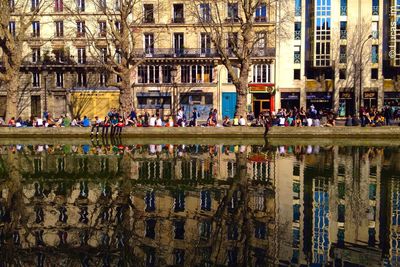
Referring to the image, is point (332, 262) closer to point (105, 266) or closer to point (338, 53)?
point (105, 266)

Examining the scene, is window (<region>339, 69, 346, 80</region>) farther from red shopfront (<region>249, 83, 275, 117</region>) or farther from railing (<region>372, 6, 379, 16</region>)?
red shopfront (<region>249, 83, 275, 117</region>)

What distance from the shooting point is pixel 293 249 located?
10.5 meters

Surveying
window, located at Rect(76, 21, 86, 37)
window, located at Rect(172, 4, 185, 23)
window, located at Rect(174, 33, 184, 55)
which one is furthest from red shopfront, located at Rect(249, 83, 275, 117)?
window, located at Rect(76, 21, 86, 37)

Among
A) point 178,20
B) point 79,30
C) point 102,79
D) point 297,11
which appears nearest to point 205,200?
point 102,79

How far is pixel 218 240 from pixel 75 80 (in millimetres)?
45585

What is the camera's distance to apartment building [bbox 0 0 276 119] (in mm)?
53000

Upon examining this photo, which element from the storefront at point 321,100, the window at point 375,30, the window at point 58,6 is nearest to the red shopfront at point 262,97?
the storefront at point 321,100

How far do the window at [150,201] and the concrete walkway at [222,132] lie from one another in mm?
18961

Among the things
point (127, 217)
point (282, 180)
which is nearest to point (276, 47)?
point (282, 180)

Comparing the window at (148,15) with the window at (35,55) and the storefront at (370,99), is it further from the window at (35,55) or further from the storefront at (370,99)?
the storefront at (370,99)

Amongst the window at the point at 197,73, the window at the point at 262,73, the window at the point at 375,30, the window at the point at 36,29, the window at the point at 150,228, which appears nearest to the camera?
the window at the point at 150,228

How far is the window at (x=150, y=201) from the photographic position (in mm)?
13863

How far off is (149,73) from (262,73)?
40.8ft

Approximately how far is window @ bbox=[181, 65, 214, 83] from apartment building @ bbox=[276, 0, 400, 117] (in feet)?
24.8
